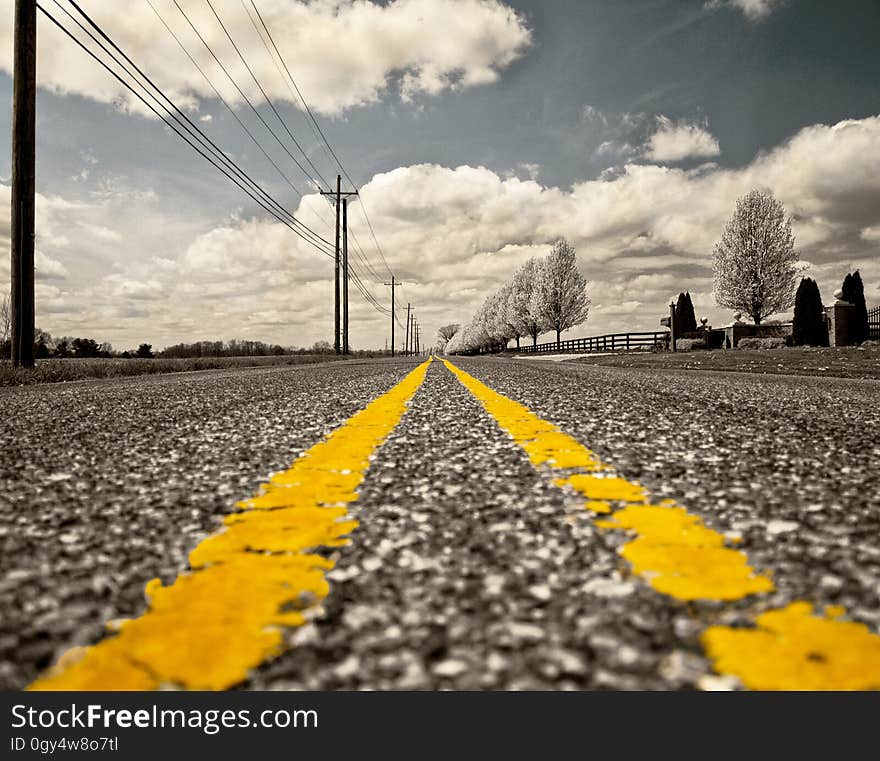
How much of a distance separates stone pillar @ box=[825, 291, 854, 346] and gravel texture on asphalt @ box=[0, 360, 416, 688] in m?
25.3

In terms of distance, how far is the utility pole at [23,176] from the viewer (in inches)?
344

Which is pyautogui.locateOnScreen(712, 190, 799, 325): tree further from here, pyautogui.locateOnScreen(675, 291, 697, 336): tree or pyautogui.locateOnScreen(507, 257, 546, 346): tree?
pyautogui.locateOnScreen(507, 257, 546, 346): tree

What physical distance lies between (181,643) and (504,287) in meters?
77.7

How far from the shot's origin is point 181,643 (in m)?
0.81

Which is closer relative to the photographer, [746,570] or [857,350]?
[746,570]

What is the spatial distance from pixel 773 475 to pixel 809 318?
87.9 feet

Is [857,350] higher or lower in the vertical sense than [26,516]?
higher

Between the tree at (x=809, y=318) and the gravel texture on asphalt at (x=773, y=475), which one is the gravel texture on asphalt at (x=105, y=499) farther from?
the tree at (x=809, y=318)

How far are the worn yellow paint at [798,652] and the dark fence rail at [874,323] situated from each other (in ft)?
102

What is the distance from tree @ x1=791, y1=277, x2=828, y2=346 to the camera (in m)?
23.9

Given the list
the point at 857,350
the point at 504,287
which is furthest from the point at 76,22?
the point at 504,287

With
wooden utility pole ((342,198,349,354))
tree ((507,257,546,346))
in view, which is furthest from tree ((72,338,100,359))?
tree ((507,257,546,346))
